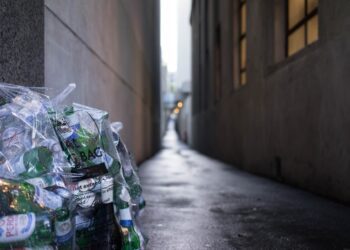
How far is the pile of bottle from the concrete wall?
4.05m

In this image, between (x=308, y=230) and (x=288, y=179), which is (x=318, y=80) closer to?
(x=288, y=179)

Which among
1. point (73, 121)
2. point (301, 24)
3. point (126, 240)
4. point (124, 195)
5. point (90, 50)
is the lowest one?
point (126, 240)

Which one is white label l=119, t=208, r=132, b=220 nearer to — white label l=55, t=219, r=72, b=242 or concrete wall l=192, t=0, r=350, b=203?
white label l=55, t=219, r=72, b=242

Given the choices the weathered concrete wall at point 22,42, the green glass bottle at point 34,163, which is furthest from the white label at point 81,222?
the weathered concrete wall at point 22,42

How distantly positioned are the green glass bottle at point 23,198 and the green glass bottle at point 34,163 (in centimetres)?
10

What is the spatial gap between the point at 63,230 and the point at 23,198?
281mm

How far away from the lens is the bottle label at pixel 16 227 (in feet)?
6.86

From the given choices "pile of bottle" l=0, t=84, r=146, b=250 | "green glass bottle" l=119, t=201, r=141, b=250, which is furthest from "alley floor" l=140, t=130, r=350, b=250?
"pile of bottle" l=0, t=84, r=146, b=250

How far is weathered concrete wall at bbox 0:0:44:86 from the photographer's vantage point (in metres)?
3.22

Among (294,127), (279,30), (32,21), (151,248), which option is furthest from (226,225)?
(279,30)

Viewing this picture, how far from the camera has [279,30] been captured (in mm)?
9812

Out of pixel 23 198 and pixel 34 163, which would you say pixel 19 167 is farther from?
pixel 23 198

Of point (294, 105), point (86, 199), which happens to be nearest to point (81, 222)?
point (86, 199)

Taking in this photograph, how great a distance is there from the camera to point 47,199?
7.47 feet
